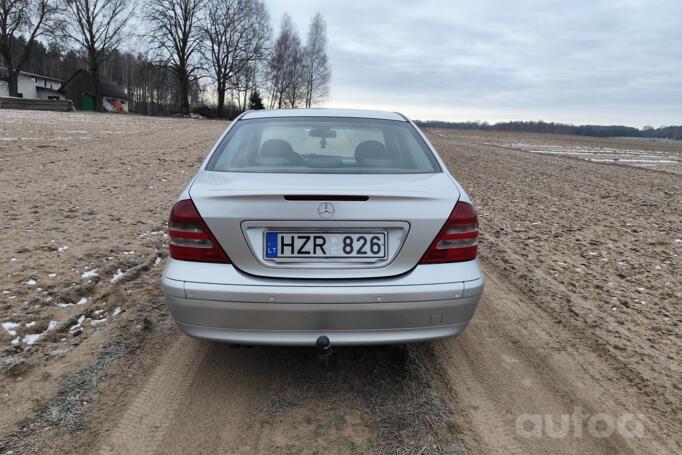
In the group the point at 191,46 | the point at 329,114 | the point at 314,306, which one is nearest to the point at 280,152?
the point at 329,114

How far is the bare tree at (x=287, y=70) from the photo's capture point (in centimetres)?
6519

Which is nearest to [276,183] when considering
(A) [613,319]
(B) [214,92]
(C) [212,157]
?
(C) [212,157]

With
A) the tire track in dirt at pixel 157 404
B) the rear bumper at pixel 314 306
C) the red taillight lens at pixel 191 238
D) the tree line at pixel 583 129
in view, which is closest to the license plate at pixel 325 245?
the rear bumper at pixel 314 306

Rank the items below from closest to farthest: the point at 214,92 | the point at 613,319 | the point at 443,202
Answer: the point at 443,202 → the point at 613,319 → the point at 214,92

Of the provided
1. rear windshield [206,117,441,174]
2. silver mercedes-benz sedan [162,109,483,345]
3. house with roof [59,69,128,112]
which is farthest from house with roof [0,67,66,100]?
silver mercedes-benz sedan [162,109,483,345]

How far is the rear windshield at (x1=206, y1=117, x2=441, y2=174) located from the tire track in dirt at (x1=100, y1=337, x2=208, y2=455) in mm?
1177

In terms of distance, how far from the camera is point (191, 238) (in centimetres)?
242

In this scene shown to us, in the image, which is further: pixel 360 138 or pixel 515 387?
pixel 360 138

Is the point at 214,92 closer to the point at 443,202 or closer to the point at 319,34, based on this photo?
the point at 319,34

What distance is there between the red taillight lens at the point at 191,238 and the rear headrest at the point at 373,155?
112 cm

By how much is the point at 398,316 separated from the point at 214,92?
190 feet

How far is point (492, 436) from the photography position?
2.31 meters

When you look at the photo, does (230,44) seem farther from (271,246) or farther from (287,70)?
(271,246)

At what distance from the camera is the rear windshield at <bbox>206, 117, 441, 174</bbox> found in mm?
2939
